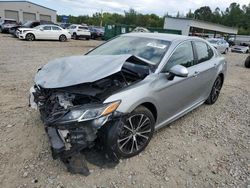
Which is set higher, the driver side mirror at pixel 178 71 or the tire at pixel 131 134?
the driver side mirror at pixel 178 71

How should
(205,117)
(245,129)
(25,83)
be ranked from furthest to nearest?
1. (25,83)
2. (205,117)
3. (245,129)

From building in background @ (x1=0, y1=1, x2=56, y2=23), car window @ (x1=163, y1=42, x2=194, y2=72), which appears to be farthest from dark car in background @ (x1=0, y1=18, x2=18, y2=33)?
car window @ (x1=163, y1=42, x2=194, y2=72)

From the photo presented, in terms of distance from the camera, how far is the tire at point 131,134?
118 inches

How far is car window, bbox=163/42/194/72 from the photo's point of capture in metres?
3.83

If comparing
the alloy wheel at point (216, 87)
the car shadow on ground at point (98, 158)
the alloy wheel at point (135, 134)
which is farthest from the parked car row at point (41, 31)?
the alloy wheel at point (135, 134)

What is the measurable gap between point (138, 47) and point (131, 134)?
1561mm

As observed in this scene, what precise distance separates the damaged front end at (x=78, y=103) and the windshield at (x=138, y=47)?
401mm

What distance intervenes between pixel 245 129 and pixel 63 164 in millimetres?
3426

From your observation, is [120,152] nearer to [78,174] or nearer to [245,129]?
[78,174]

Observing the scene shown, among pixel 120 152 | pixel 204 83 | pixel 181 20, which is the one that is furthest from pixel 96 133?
pixel 181 20

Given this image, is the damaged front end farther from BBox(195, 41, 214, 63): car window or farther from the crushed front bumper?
BBox(195, 41, 214, 63): car window

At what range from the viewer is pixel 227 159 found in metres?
3.64

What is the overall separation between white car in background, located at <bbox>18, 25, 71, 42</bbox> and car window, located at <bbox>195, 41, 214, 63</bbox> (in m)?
18.0

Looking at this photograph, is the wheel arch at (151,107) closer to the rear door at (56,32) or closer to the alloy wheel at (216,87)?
the alloy wheel at (216,87)
